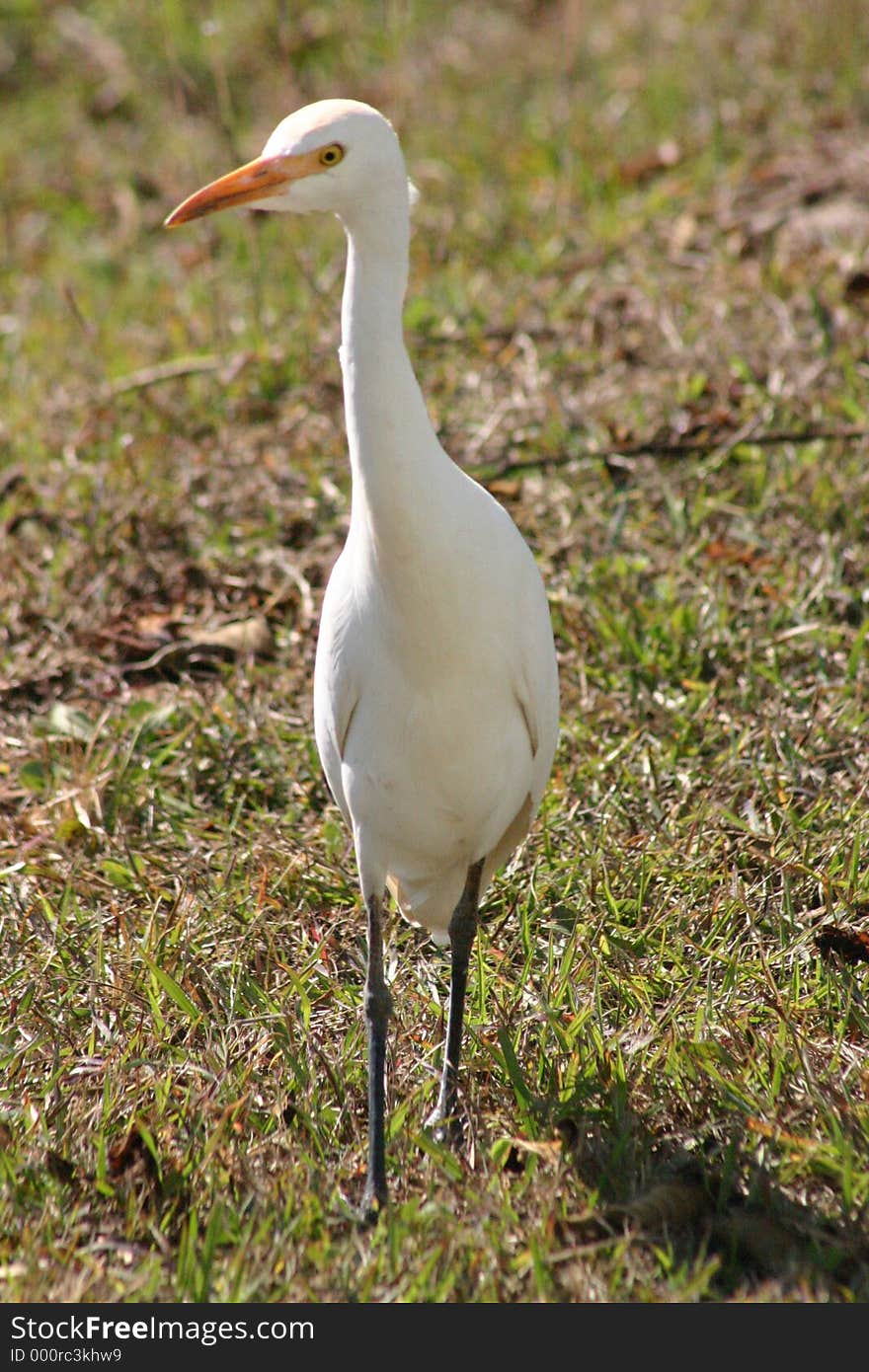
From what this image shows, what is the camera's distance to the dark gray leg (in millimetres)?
2447

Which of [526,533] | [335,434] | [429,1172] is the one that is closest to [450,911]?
[429,1172]

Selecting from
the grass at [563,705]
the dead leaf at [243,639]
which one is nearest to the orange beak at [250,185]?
the grass at [563,705]

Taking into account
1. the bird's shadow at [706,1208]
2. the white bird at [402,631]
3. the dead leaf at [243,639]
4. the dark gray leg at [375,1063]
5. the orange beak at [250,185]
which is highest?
the orange beak at [250,185]

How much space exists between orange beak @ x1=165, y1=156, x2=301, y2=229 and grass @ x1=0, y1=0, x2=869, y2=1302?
140 centimetres

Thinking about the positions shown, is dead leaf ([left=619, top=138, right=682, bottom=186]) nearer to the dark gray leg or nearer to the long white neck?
the long white neck

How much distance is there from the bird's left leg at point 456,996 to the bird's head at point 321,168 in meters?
1.20

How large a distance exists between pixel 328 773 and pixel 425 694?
41 centimetres

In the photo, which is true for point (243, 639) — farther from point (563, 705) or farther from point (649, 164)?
point (649, 164)

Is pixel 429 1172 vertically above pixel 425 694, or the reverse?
pixel 425 694

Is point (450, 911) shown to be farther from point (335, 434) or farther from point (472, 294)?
point (472, 294)

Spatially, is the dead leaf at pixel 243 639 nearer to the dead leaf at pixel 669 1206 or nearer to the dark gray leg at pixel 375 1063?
the dark gray leg at pixel 375 1063

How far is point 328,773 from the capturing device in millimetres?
2795

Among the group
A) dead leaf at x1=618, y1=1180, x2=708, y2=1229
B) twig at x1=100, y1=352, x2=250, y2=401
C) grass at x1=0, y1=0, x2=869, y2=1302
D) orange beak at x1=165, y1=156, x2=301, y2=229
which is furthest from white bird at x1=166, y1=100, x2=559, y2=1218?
twig at x1=100, y1=352, x2=250, y2=401

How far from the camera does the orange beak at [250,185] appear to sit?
2254mm
